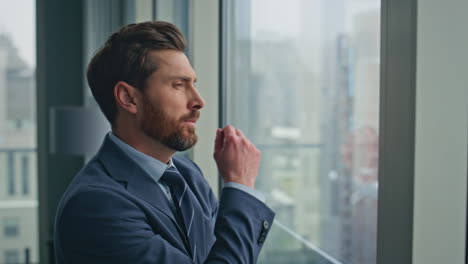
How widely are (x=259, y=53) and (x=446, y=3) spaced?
51.2 inches

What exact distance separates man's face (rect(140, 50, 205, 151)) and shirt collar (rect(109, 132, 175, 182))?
51mm

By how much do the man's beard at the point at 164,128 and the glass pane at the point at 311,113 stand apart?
0.50 meters

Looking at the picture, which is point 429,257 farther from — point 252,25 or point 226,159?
point 252,25

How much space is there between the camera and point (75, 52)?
412cm

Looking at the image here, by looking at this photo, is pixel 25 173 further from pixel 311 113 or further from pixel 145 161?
pixel 145 161

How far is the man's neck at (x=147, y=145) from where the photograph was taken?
1087 millimetres

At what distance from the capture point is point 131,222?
93cm

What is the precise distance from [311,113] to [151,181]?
95 cm

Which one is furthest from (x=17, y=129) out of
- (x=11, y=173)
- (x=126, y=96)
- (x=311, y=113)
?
(x=126, y=96)

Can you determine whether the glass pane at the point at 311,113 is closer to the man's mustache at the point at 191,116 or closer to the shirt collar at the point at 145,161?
the man's mustache at the point at 191,116

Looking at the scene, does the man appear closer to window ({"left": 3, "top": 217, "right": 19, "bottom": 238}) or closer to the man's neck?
the man's neck

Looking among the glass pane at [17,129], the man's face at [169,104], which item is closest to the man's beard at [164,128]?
the man's face at [169,104]

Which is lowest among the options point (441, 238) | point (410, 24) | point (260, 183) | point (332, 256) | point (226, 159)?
point (332, 256)

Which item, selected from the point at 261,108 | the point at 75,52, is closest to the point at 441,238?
the point at 261,108
